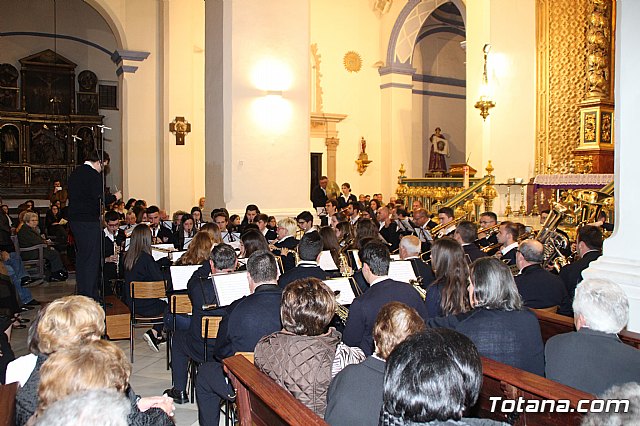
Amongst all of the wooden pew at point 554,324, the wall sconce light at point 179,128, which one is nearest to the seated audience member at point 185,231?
the wooden pew at point 554,324

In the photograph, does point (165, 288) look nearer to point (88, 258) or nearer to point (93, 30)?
point (88, 258)

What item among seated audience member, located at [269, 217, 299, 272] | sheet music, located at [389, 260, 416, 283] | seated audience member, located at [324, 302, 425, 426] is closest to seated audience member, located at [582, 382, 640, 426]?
seated audience member, located at [324, 302, 425, 426]

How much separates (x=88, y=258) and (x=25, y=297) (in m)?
2.57

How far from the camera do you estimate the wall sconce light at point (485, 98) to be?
42.4 feet

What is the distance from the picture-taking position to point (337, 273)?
20.6ft

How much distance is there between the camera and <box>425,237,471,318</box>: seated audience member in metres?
4.10

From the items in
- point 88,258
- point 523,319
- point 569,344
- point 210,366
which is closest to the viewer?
point 569,344

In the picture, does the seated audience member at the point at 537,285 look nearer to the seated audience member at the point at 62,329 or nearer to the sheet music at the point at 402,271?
the sheet music at the point at 402,271

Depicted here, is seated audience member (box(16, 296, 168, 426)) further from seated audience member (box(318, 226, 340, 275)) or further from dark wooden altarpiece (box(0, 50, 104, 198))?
Answer: dark wooden altarpiece (box(0, 50, 104, 198))

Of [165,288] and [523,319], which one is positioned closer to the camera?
[523,319]

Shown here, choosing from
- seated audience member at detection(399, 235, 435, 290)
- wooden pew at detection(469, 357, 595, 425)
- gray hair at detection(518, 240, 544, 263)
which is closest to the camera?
wooden pew at detection(469, 357, 595, 425)

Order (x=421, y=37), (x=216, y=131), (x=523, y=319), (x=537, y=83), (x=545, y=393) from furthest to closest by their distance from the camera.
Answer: (x=421, y=37) < (x=537, y=83) < (x=216, y=131) < (x=523, y=319) < (x=545, y=393)

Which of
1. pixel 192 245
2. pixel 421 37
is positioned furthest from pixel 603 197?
pixel 421 37

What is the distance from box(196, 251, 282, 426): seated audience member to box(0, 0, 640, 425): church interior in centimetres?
59
